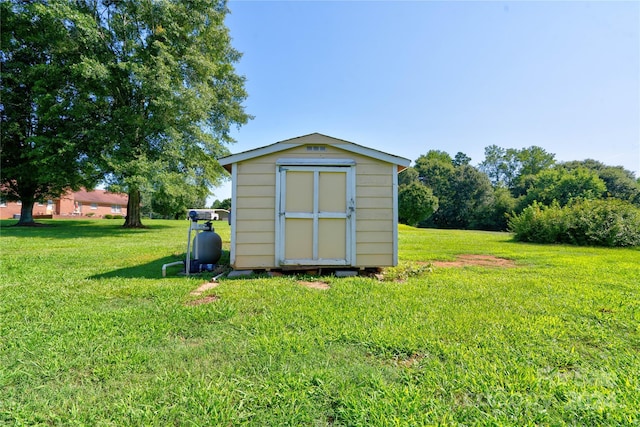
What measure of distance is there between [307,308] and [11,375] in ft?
7.48

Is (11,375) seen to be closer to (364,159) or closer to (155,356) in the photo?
(155,356)

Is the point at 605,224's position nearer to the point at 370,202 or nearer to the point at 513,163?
the point at 370,202

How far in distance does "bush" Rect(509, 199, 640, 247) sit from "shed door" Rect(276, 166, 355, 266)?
10.5 m

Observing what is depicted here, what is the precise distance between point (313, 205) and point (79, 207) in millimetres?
46191

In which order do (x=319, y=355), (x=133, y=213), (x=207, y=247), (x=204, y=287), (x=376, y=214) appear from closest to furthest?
(x=319, y=355), (x=204, y=287), (x=376, y=214), (x=207, y=247), (x=133, y=213)

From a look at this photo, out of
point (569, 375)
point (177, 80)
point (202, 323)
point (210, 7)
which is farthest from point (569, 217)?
point (210, 7)

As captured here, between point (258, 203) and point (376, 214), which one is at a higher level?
point (258, 203)

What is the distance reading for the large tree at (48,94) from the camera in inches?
500

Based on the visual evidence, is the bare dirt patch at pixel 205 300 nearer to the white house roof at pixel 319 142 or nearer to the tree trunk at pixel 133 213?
the white house roof at pixel 319 142

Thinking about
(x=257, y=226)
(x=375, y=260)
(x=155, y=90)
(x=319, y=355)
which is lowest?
(x=319, y=355)

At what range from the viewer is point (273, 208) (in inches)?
192

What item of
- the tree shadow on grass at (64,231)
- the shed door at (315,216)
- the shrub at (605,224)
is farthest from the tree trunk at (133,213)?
the shrub at (605,224)

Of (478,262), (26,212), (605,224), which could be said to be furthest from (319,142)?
(26,212)

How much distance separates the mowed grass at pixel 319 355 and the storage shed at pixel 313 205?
0.93 m
